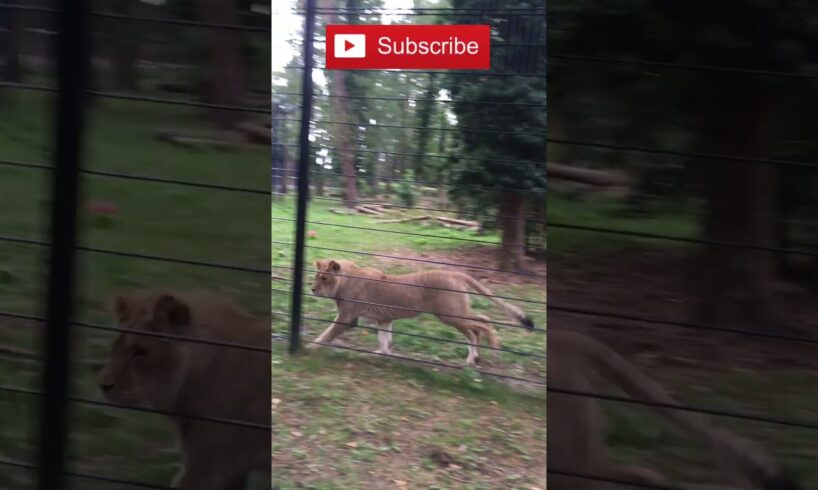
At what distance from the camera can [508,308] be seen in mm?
1996

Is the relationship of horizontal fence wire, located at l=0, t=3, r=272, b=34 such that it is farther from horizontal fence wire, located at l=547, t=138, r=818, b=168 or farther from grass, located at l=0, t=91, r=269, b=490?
horizontal fence wire, located at l=547, t=138, r=818, b=168

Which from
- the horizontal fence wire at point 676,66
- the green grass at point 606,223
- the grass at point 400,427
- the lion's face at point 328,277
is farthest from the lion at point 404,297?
the horizontal fence wire at point 676,66

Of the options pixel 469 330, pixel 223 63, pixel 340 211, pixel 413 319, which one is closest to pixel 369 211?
pixel 340 211

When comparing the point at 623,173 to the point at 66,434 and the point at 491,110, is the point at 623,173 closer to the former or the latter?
the point at 491,110

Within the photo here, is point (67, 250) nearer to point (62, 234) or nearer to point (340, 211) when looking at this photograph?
point (62, 234)

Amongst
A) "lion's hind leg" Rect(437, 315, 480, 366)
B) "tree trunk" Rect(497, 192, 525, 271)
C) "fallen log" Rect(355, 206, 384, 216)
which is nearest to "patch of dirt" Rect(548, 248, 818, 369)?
"tree trunk" Rect(497, 192, 525, 271)

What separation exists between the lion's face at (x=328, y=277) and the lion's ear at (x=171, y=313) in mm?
515

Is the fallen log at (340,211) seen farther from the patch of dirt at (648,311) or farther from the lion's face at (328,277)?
the patch of dirt at (648,311)

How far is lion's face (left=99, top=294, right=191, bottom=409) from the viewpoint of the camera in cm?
230

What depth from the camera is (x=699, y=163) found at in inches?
79.7

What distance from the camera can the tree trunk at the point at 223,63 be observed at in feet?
7.15

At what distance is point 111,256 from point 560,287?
4.60 feet

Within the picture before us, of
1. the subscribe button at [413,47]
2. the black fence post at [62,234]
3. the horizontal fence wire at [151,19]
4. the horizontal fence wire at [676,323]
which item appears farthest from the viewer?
the black fence post at [62,234]

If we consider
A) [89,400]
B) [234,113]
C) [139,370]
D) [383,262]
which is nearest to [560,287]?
[383,262]
